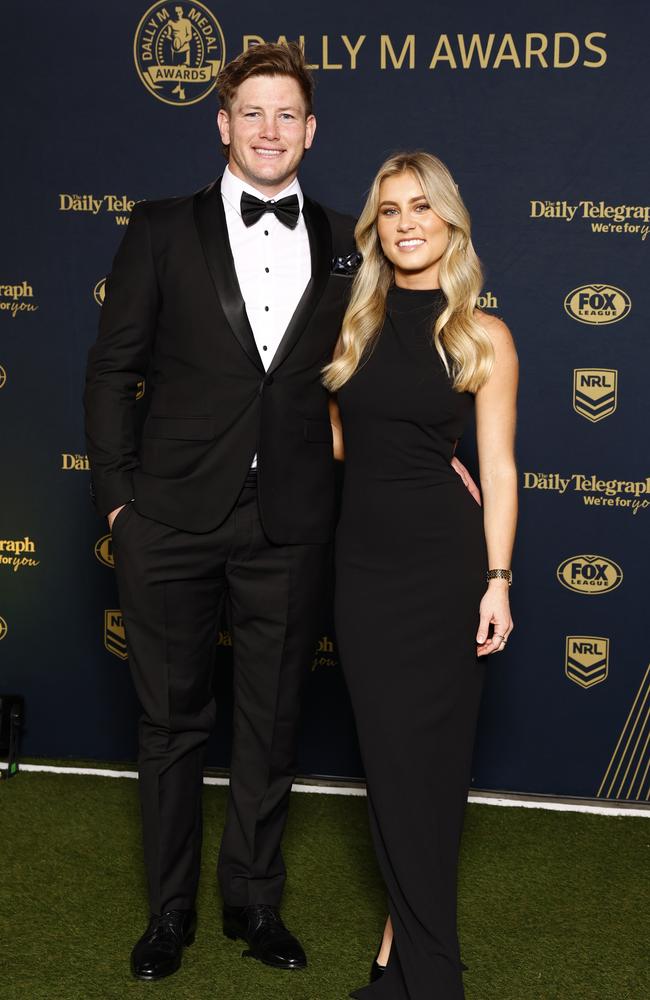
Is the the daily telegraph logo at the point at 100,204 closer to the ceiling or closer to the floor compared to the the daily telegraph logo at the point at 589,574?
closer to the ceiling

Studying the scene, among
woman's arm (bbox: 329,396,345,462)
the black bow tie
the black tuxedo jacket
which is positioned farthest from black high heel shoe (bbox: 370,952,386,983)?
the black bow tie

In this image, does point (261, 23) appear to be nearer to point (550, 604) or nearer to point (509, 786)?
point (550, 604)

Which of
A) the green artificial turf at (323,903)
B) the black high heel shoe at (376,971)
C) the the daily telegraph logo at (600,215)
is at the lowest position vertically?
the green artificial turf at (323,903)

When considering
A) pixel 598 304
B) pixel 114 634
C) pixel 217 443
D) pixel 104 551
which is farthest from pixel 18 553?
pixel 598 304

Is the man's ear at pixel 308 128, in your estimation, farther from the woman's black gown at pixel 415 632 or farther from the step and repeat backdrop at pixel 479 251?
the step and repeat backdrop at pixel 479 251

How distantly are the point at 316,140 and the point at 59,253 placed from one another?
2.96 ft

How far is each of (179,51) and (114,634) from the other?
6.14 ft

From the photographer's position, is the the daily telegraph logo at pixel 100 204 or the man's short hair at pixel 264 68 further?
the the daily telegraph logo at pixel 100 204

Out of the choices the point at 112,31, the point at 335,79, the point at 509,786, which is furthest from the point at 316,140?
the point at 509,786

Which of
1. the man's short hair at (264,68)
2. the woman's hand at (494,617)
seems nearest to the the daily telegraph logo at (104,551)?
the man's short hair at (264,68)

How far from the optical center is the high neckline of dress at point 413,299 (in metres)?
2.41

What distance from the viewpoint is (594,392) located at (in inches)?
136

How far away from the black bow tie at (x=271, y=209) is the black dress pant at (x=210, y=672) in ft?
1.98

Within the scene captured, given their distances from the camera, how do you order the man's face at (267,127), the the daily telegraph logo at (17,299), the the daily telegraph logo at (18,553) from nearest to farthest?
the man's face at (267,127), the the daily telegraph logo at (17,299), the the daily telegraph logo at (18,553)
